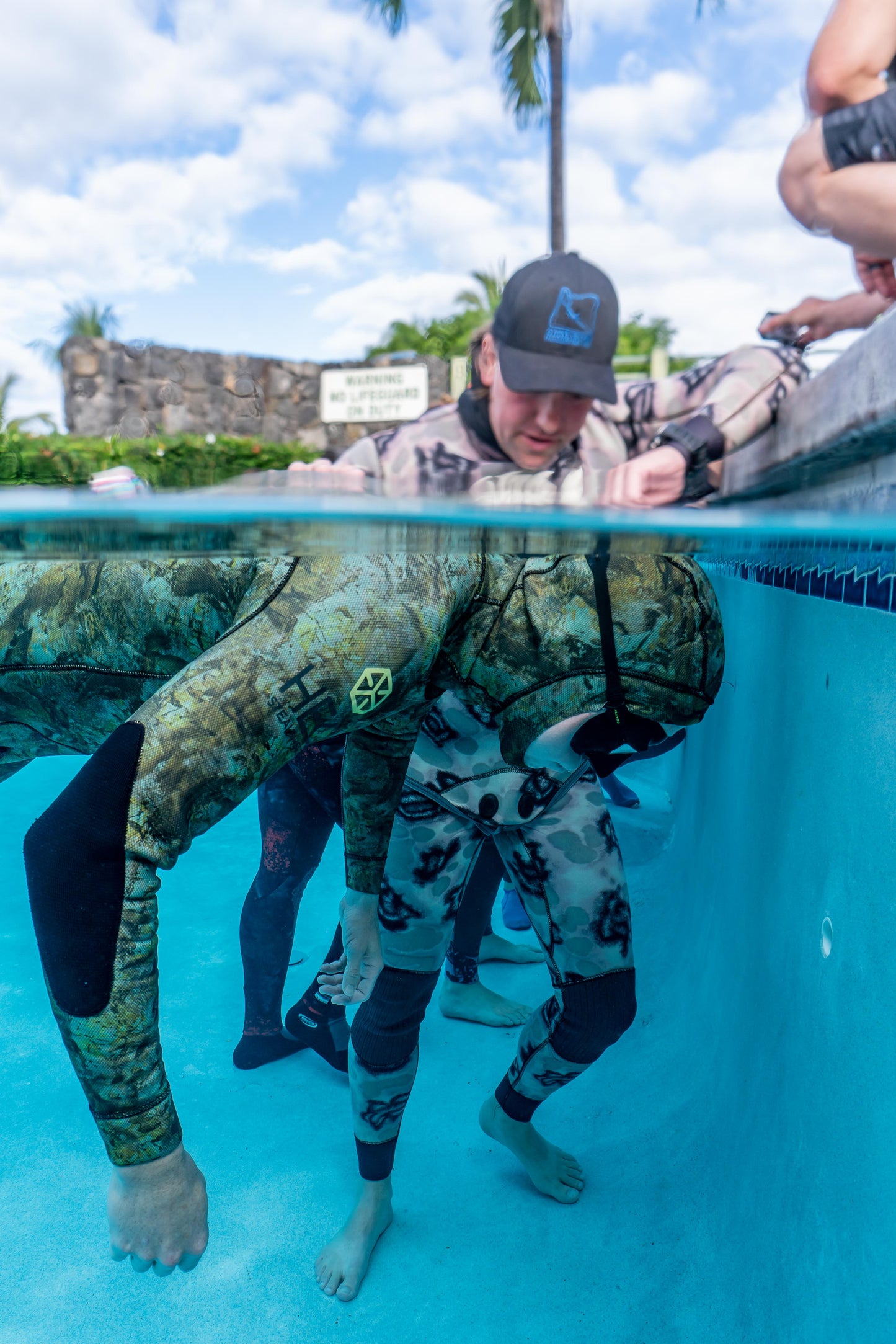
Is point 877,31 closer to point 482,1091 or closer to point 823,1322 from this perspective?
point 823,1322

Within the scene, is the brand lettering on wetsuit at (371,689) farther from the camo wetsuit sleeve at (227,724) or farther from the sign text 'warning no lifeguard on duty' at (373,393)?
the sign text 'warning no lifeguard on duty' at (373,393)

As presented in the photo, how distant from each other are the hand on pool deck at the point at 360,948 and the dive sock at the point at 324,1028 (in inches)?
50.4

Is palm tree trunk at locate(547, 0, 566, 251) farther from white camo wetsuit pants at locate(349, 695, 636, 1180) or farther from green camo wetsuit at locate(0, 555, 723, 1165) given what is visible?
green camo wetsuit at locate(0, 555, 723, 1165)

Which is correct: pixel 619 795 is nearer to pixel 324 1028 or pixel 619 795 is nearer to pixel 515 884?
pixel 324 1028

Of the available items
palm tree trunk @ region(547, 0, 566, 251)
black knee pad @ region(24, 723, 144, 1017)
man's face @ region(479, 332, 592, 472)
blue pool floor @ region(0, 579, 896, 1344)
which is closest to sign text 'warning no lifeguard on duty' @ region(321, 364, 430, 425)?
palm tree trunk @ region(547, 0, 566, 251)

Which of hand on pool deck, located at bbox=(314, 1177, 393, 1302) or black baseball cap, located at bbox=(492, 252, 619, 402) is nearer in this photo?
black baseball cap, located at bbox=(492, 252, 619, 402)

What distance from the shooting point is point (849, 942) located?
2.16 m

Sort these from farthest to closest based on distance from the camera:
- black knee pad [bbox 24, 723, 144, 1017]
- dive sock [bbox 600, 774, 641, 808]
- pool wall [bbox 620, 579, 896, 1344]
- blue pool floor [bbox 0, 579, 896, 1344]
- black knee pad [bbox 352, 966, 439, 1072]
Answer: dive sock [bbox 600, 774, 641, 808]
black knee pad [bbox 352, 966, 439, 1072]
blue pool floor [bbox 0, 579, 896, 1344]
pool wall [bbox 620, 579, 896, 1344]
black knee pad [bbox 24, 723, 144, 1017]

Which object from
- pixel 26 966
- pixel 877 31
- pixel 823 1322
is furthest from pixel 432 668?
pixel 26 966

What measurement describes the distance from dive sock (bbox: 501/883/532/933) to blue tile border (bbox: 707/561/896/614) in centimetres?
246

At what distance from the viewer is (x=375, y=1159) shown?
2818mm

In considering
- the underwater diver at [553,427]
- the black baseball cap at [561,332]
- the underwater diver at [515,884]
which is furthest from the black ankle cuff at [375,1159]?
the black baseball cap at [561,332]

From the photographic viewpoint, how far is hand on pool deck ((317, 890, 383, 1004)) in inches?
103

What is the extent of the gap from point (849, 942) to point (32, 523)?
2745 millimetres
